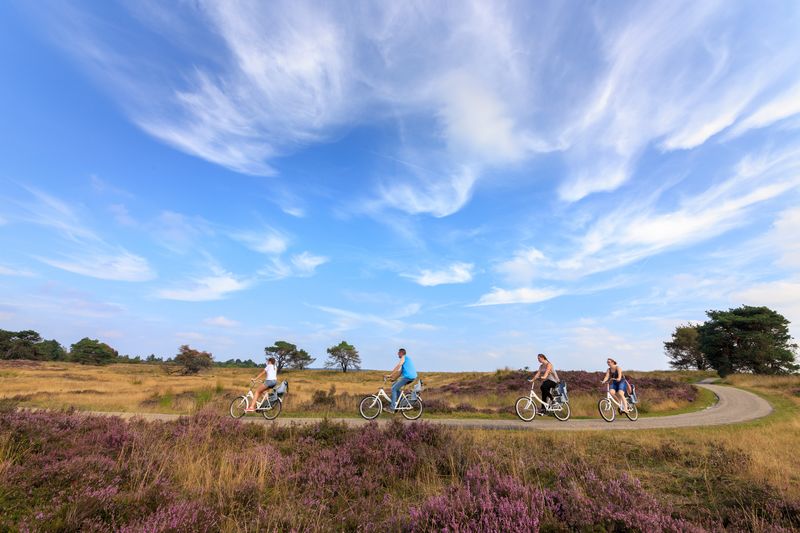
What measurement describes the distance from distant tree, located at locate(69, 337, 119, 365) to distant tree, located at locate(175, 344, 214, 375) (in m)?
32.6

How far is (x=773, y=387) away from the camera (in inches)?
1555

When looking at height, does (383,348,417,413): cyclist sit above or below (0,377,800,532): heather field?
above

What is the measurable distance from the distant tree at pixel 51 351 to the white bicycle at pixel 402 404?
373 feet

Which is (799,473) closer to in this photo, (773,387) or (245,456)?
(245,456)

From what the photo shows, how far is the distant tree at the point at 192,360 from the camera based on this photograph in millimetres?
75000

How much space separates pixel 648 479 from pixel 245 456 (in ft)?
24.8

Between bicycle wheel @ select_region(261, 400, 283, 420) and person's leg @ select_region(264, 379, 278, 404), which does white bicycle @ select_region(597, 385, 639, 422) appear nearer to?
bicycle wheel @ select_region(261, 400, 283, 420)

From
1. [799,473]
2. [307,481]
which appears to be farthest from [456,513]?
[799,473]

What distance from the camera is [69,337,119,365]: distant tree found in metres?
92.9

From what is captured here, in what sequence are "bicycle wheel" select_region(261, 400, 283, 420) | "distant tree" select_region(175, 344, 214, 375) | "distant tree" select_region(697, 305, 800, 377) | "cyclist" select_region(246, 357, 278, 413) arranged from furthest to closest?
"distant tree" select_region(175, 344, 214, 375) → "distant tree" select_region(697, 305, 800, 377) → "bicycle wheel" select_region(261, 400, 283, 420) → "cyclist" select_region(246, 357, 278, 413)

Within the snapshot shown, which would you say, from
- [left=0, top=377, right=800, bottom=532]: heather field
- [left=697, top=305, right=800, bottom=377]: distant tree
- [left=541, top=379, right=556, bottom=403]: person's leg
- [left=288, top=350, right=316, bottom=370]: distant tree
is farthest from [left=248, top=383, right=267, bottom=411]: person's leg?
[left=288, top=350, right=316, bottom=370]: distant tree

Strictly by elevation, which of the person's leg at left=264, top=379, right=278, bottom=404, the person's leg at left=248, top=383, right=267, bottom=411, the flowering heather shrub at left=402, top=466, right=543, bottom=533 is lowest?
the flowering heather shrub at left=402, top=466, right=543, bottom=533

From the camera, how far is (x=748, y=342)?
57938mm

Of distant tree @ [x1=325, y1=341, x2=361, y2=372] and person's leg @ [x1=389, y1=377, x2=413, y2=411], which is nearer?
person's leg @ [x1=389, y1=377, x2=413, y2=411]
